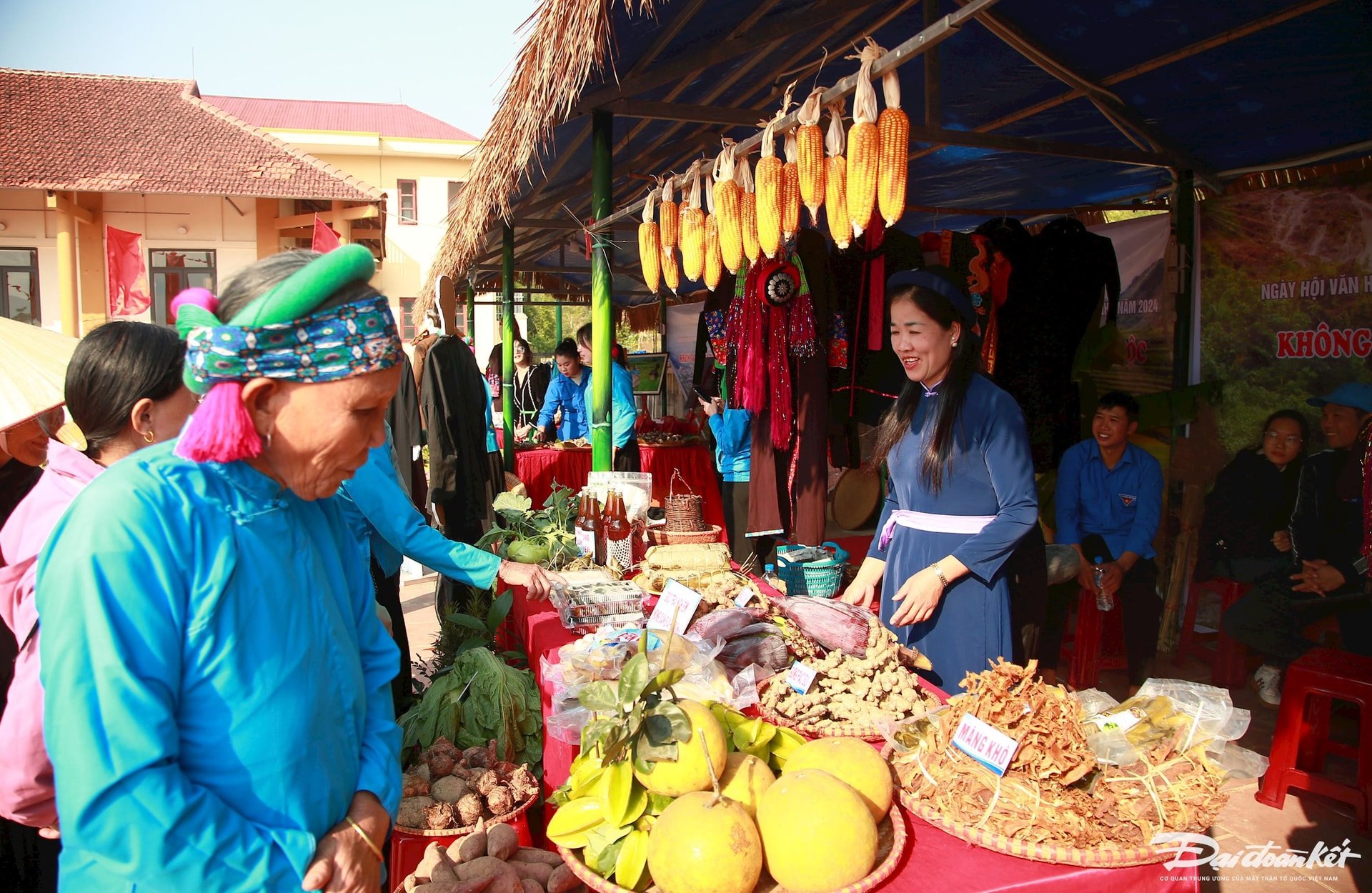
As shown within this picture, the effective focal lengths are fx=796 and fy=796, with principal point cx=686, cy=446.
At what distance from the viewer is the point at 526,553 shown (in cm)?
359

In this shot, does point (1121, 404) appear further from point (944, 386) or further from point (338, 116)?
point (338, 116)

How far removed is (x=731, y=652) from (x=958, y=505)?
0.88 m

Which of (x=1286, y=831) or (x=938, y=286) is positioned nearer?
(x=938, y=286)

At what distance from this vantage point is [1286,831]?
10.3 feet

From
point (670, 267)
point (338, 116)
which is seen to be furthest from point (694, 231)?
point (338, 116)

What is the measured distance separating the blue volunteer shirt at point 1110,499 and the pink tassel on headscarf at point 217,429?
15.1 feet

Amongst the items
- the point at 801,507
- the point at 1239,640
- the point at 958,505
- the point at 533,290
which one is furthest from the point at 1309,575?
the point at 533,290

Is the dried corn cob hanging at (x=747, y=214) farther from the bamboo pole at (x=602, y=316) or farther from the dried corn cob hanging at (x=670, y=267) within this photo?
the bamboo pole at (x=602, y=316)

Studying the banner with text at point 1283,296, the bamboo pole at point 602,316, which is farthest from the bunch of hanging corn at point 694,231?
the banner with text at point 1283,296

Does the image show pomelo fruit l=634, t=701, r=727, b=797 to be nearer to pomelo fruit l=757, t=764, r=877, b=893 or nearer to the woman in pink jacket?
pomelo fruit l=757, t=764, r=877, b=893

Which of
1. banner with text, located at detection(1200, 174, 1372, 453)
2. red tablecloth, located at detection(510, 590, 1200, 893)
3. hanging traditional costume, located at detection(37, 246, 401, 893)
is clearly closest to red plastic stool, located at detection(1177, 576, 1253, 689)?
banner with text, located at detection(1200, 174, 1372, 453)

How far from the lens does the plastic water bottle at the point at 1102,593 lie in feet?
14.6

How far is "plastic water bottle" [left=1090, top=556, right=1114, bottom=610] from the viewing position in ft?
14.6

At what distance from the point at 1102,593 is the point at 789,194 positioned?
305cm
